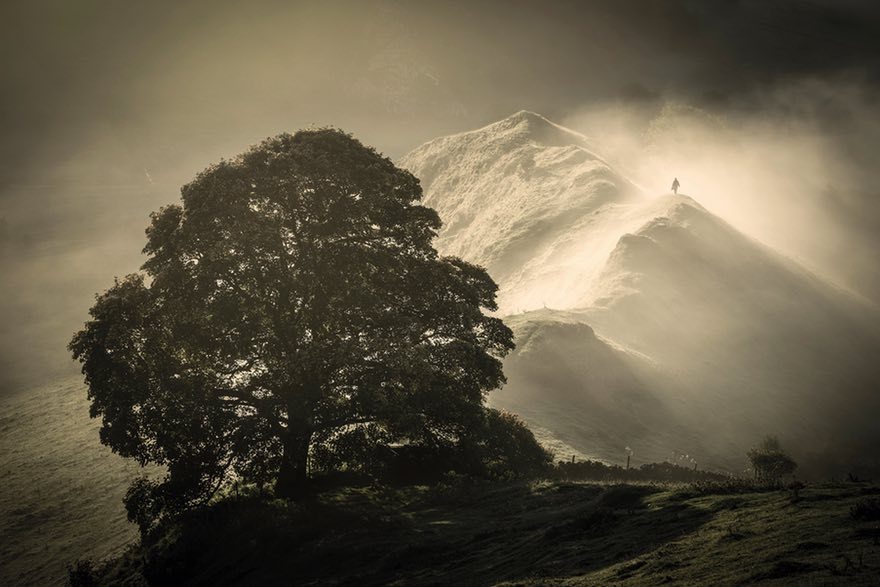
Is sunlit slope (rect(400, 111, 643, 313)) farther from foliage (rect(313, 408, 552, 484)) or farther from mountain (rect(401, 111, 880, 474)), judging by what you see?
foliage (rect(313, 408, 552, 484))

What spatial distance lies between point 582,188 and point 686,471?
282ft

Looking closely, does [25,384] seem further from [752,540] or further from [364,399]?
[752,540]

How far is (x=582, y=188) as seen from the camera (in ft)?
368

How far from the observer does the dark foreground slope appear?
1110 cm

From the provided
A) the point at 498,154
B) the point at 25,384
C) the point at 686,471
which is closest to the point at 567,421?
the point at 686,471

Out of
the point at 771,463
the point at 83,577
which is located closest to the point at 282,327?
the point at 83,577

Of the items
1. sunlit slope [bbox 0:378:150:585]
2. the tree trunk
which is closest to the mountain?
the tree trunk

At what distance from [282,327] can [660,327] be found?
5831cm

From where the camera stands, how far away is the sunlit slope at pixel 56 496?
31531 mm

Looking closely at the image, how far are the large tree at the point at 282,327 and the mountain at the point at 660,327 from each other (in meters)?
24.8

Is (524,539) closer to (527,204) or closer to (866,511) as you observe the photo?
(866,511)

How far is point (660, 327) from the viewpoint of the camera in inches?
2847

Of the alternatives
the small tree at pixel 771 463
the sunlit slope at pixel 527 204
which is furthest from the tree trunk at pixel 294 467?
the sunlit slope at pixel 527 204

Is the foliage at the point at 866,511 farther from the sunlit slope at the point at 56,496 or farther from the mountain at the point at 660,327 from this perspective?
the mountain at the point at 660,327
